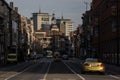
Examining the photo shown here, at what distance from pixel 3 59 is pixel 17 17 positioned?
2052 inches

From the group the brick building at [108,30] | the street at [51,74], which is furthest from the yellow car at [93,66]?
the brick building at [108,30]

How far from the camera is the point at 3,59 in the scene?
11181cm

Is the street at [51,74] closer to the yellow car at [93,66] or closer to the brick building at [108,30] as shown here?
the yellow car at [93,66]

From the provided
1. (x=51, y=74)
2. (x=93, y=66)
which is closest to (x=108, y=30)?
(x=93, y=66)

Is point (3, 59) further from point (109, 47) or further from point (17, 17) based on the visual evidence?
point (17, 17)

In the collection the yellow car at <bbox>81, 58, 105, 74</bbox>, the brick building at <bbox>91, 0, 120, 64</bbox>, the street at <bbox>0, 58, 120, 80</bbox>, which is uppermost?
the brick building at <bbox>91, 0, 120, 64</bbox>

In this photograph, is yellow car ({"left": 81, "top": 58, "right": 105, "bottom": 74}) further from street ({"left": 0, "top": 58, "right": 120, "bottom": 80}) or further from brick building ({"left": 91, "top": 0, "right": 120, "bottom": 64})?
brick building ({"left": 91, "top": 0, "right": 120, "bottom": 64})

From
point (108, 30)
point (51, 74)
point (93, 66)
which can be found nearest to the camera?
point (51, 74)

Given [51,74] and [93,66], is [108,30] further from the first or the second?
[51,74]

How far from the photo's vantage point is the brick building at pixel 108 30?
8200 cm

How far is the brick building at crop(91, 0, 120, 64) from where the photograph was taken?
269 feet

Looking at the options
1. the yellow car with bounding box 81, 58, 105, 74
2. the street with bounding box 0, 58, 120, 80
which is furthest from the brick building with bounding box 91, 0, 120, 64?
the yellow car with bounding box 81, 58, 105, 74

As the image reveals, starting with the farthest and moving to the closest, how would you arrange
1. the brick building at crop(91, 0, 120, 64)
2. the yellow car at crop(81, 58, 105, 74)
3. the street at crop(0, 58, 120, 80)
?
1. the brick building at crop(91, 0, 120, 64)
2. the yellow car at crop(81, 58, 105, 74)
3. the street at crop(0, 58, 120, 80)

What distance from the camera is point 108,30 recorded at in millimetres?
98438
